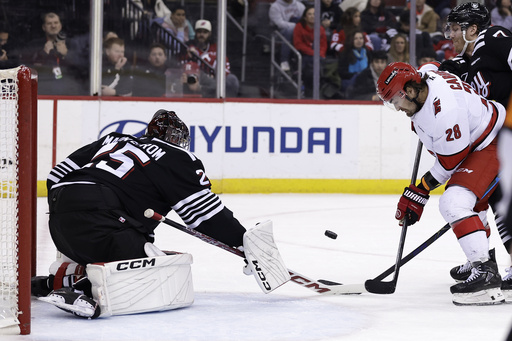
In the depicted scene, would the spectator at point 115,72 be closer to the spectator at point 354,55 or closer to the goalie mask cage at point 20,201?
the spectator at point 354,55

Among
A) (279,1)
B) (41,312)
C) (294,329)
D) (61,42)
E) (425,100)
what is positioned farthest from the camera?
(279,1)

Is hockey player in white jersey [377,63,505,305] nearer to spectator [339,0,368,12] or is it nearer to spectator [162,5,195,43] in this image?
spectator [162,5,195,43]

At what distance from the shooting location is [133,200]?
277 cm

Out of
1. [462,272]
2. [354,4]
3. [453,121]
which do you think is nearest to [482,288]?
[462,272]

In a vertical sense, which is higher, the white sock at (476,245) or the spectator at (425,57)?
the spectator at (425,57)

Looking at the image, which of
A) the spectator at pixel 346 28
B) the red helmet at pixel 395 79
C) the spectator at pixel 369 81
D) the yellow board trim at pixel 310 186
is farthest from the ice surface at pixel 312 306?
the spectator at pixel 346 28

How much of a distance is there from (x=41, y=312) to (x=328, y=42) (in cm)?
488

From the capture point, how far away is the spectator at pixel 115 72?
6.70 metres

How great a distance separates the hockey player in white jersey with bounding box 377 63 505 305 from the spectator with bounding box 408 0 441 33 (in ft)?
14.8

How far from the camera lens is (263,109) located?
6.91 metres

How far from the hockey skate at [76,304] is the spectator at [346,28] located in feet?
16.2

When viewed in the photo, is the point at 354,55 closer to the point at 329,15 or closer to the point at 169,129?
the point at 329,15

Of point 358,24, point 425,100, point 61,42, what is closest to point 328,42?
point 358,24

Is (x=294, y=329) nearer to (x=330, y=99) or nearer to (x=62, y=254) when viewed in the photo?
(x=62, y=254)
